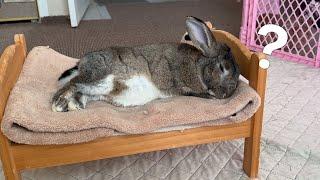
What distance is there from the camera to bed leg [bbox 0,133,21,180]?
1.08m

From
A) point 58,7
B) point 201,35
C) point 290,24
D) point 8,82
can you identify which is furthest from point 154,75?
point 58,7

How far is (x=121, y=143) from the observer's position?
1157 millimetres

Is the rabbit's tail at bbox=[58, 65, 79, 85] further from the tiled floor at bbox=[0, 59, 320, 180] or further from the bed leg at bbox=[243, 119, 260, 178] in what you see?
the bed leg at bbox=[243, 119, 260, 178]

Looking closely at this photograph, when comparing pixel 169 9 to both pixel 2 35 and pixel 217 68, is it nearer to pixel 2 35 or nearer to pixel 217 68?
pixel 2 35

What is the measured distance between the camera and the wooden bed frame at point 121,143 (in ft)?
3.66

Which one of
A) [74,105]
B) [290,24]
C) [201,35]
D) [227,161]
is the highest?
[201,35]

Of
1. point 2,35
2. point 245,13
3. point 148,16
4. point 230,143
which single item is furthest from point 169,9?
point 230,143

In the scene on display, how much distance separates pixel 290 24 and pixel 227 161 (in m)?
1.19

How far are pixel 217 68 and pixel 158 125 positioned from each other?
28cm

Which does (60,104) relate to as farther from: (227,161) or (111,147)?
(227,161)

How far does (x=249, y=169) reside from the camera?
132cm

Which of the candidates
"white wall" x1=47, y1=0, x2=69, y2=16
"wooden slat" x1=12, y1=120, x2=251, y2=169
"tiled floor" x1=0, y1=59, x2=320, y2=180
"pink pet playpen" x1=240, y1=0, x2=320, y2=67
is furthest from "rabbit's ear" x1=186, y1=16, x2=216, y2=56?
"white wall" x1=47, y1=0, x2=69, y2=16

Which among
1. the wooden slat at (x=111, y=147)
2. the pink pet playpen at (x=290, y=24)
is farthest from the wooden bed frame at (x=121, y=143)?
the pink pet playpen at (x=290, y=24)

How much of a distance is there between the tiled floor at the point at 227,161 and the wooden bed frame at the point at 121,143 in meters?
0.13
